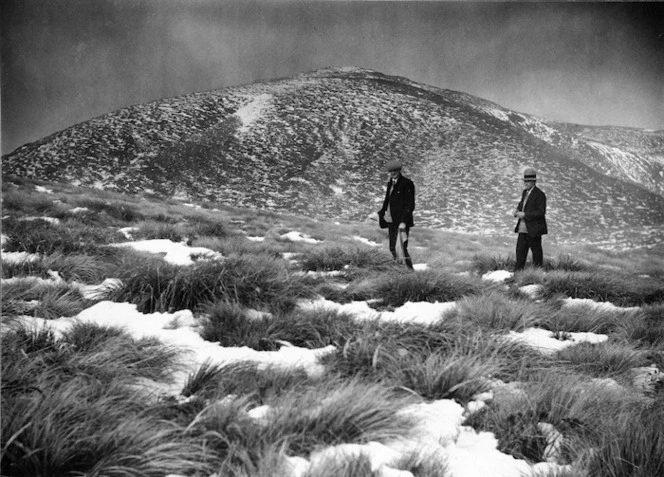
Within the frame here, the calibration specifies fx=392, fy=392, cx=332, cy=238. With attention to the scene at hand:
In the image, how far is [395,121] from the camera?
17625 millimetres

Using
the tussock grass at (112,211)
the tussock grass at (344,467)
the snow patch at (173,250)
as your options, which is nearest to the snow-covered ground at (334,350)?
the tussock grass at (344,467)

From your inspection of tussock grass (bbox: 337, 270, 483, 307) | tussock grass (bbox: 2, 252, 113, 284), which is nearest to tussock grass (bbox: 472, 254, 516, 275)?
tussock grass (bbox: 337, 270, 483, 307)

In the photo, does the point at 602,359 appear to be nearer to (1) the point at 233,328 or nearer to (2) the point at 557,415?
(2) the point at 557,415

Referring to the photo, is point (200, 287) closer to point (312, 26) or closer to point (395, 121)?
point (312, 26)

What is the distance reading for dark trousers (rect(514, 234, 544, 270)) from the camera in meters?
5.49

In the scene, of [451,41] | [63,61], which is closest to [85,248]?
[63,61]

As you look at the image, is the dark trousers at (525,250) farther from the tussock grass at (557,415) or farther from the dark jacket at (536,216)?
the tussock grass at (557,415)

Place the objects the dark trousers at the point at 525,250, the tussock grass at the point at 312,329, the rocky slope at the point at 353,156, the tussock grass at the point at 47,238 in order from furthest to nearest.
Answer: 1. the rocky slope at the point at 353,156
2. the dark trousers at the point at 525,250
3. the tussock grass at the point at 47,238
4. the tussock grass at the point at 312,329

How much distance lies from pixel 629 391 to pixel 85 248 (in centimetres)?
490

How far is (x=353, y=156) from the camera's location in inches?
603

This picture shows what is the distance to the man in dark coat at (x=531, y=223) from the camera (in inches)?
217

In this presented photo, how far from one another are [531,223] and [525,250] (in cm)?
42

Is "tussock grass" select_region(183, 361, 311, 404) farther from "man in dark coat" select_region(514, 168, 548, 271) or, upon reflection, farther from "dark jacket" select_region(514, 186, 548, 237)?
"dark jacket" select_region(514, 186, 548, 237)

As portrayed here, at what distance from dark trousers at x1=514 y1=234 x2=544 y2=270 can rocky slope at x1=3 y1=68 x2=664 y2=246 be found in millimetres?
2495
